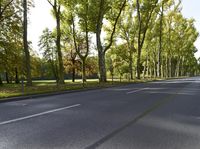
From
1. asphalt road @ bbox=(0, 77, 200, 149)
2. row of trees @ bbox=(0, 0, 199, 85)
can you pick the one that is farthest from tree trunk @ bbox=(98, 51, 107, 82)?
asphalt road @ bbox=(0, 77, 200, 149)

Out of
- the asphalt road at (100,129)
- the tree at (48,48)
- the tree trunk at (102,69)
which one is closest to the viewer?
the asphalt road at (100,129)

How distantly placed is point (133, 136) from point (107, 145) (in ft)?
3.50

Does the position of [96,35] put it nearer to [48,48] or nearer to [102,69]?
[102,69]

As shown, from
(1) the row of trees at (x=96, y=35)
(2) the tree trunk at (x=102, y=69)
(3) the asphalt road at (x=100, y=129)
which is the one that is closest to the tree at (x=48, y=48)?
(1) the row of trees at (x=96, y=35)

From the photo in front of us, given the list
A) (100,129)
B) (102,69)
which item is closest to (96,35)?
(102,69)

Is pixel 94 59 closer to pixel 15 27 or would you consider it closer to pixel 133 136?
pixel 15 27

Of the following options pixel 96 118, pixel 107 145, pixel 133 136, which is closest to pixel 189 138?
pixel 133 136

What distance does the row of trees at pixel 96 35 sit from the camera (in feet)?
124

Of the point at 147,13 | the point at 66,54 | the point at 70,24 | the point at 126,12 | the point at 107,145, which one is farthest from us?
the point at 66,54

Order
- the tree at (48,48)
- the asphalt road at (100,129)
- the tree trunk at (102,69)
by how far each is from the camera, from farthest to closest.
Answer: the tree at (48,48)
the tree trunk at (102,69)
the asphalt road at (100,129)

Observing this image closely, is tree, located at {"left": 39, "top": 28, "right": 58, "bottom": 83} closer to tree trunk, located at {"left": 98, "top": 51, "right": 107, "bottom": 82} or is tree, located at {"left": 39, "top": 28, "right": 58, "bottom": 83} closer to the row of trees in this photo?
the row of trees

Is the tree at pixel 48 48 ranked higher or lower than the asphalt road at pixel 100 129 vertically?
higher

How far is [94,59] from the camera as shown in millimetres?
72562

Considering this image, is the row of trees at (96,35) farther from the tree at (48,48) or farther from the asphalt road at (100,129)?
the asphalt road at (100,129)
